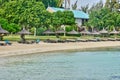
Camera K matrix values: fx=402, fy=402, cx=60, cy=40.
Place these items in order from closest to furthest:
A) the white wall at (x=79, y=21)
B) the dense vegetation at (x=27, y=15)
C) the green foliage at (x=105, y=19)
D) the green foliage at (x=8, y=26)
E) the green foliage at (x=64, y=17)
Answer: the green foliage at (x=8, y=26) → the dense vegetation at (x=27, y=15) → the green foliage at (x=64, y=17) → the green foliage at (x=105, y=19) → the white wall at (x=79, y=21)

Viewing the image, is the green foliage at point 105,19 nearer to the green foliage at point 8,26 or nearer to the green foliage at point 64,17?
→ the green foliage at point 64,17

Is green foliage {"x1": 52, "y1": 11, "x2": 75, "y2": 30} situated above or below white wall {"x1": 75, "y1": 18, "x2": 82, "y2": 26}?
above

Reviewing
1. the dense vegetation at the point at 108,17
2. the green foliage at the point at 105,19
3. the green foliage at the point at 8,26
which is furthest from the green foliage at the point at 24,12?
the green foliage at the point at 105,19

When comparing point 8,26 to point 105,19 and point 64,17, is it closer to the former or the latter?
point 64,17

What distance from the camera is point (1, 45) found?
171ft

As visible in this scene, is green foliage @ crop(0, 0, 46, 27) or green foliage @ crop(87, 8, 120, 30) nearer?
green foliage @ crop(0, 0, 46, 27)

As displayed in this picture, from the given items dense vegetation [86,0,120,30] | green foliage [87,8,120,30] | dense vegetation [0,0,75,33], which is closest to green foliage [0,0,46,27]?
dense vegetation [0,0,75,33]

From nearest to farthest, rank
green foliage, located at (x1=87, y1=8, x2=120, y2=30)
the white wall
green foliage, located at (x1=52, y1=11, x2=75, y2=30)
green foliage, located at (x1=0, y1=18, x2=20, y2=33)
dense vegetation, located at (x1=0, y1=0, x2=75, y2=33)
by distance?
green foliage, located at (x1=0, y1=18, x2=20, y2=33), dense vegetation, located at (x1=0, y1=0, x2=75, y2=33), green foliage, located at (x1=52, y1=11, x2=75, y2=30), green foliage, located at (x1=87, y1=8, x2=120, y2=30), the white wall

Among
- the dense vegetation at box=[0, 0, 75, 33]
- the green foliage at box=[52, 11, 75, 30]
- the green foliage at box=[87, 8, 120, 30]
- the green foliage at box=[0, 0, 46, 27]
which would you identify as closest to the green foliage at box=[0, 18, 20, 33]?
the dense vegetation at box=[0, 0, 75, 33]

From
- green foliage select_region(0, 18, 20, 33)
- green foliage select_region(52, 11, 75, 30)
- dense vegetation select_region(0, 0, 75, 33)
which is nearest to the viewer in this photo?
green foliage select_region(0, 18, 20, 33)

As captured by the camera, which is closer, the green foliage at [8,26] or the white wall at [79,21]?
the green foliage at [8,26]

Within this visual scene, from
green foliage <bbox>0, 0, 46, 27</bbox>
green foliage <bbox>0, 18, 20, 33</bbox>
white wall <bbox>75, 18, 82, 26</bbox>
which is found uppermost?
green foliage <bbox>0, 0, 46, 27</bbox>

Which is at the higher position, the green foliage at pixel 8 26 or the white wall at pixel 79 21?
the green foliage at pixel 8 26

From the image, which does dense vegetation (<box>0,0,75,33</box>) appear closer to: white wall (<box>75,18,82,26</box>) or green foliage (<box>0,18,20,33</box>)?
green foliage (<box>0,18,20,33</box>)
